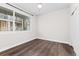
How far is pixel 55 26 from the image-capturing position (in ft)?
19.1

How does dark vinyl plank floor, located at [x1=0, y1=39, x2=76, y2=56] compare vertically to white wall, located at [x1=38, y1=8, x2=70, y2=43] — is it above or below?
below

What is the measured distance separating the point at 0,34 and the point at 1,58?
97.9 inches

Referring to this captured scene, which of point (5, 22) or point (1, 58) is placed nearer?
point (1, 58)

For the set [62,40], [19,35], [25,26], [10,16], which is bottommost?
[62,40]

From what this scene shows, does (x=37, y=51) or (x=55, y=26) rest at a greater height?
(x=55, y=26)

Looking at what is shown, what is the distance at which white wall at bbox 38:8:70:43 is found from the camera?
17.7 feet

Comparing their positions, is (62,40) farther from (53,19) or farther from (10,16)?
(10,16)

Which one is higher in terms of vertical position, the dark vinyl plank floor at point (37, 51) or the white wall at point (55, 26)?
the white wall at point (55, 26)

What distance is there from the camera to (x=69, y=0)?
0.81m

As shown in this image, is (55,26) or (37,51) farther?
(55,26)

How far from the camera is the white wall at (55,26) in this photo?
17.7 ft

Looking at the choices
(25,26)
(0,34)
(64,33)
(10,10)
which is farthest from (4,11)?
(64,33)

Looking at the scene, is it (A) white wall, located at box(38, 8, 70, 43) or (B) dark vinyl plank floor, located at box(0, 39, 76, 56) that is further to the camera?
(A) white wall, located at box(38, 8, 70, 43)

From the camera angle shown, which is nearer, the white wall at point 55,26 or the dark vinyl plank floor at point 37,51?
the dark vinyl plank floor at point 37,51
